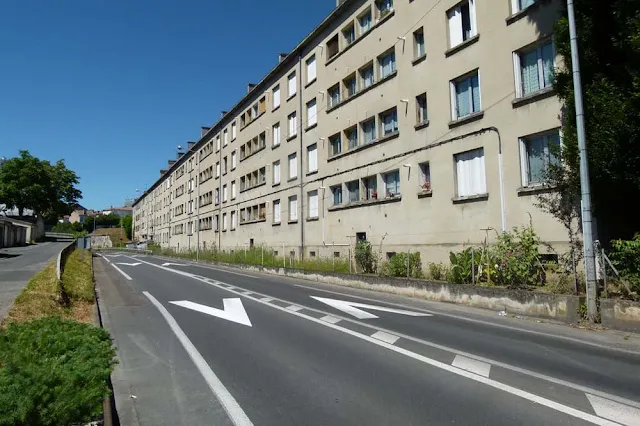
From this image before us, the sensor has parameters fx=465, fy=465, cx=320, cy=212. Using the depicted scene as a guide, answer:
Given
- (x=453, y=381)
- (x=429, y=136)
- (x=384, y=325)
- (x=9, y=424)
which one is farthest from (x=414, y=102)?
(x=9, y=424)

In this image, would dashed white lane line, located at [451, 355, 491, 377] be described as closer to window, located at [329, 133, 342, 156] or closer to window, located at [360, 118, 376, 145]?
window, located at [360, 118, 376, 145]

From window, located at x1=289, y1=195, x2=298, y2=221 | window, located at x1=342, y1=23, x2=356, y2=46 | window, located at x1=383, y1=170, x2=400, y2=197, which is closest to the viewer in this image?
window, located at x1=383, y1=170, x2=400, y2=197

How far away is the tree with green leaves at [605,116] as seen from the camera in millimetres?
10070

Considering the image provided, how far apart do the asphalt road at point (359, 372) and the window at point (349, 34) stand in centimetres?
1926

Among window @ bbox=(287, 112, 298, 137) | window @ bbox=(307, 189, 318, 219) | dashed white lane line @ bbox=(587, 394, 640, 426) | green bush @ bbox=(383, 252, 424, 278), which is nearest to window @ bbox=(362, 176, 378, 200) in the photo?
window @ bbox=(307, 189, 318, 219)

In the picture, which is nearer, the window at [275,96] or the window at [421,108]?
the window at [421,108]

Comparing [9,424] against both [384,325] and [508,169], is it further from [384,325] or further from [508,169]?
[508,169]

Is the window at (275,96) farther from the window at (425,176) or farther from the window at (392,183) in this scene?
the window at (425,176)

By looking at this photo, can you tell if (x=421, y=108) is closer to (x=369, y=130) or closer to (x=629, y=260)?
(x=369, y=130)

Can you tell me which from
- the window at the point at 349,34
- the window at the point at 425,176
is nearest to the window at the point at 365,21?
the window at the point at 349,34

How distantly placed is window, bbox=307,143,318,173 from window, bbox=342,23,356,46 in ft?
20.7

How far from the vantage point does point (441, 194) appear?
1838 cm

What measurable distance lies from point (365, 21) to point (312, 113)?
6.73 meters

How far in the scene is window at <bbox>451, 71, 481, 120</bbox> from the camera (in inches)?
689
